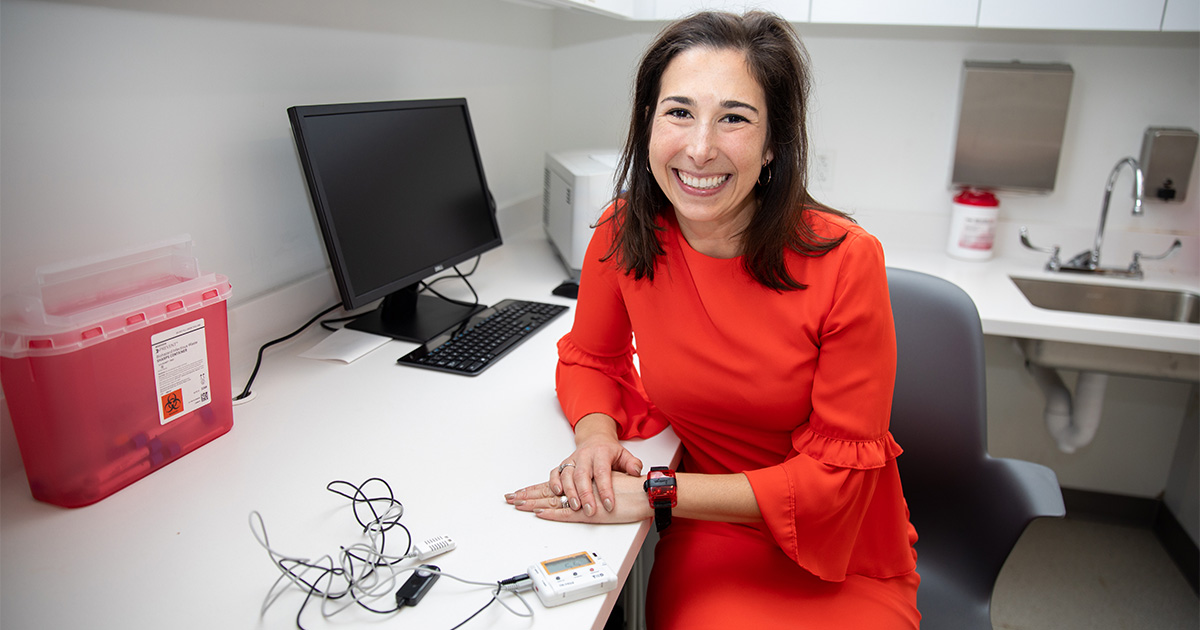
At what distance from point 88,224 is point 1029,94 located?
7.46ft

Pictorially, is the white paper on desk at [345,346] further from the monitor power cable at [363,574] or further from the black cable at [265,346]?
the monitor power cable at [363,574]

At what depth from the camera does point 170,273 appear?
3.49 ft

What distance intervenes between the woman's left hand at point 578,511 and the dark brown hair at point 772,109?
354 mm

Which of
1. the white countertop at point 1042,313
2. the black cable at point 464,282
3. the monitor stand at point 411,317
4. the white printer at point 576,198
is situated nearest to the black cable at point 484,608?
the monitor stand at point 411,317

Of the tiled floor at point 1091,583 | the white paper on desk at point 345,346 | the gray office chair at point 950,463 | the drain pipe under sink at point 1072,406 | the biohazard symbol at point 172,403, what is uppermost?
the biohazard symbol at point 172,403

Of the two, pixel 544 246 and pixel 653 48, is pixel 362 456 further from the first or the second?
pixel 544 246

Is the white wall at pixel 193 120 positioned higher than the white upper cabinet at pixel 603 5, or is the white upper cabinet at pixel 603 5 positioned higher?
the white upper cabinet at pixel 603 5

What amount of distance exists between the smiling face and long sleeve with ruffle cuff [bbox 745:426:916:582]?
361 millimetres

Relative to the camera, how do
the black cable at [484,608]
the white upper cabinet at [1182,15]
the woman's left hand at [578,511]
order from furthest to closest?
the white upper cabinet at [1182,15] → the woman's left hand at [578,511] → the black cable at [484,608]

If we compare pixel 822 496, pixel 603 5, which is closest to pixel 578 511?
pixel 822 496

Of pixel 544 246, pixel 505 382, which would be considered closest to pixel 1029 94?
pixel 544 246

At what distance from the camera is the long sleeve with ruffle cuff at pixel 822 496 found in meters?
0.99

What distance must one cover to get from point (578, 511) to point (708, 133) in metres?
0.53

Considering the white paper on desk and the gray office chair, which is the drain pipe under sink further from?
the white paper on desk
